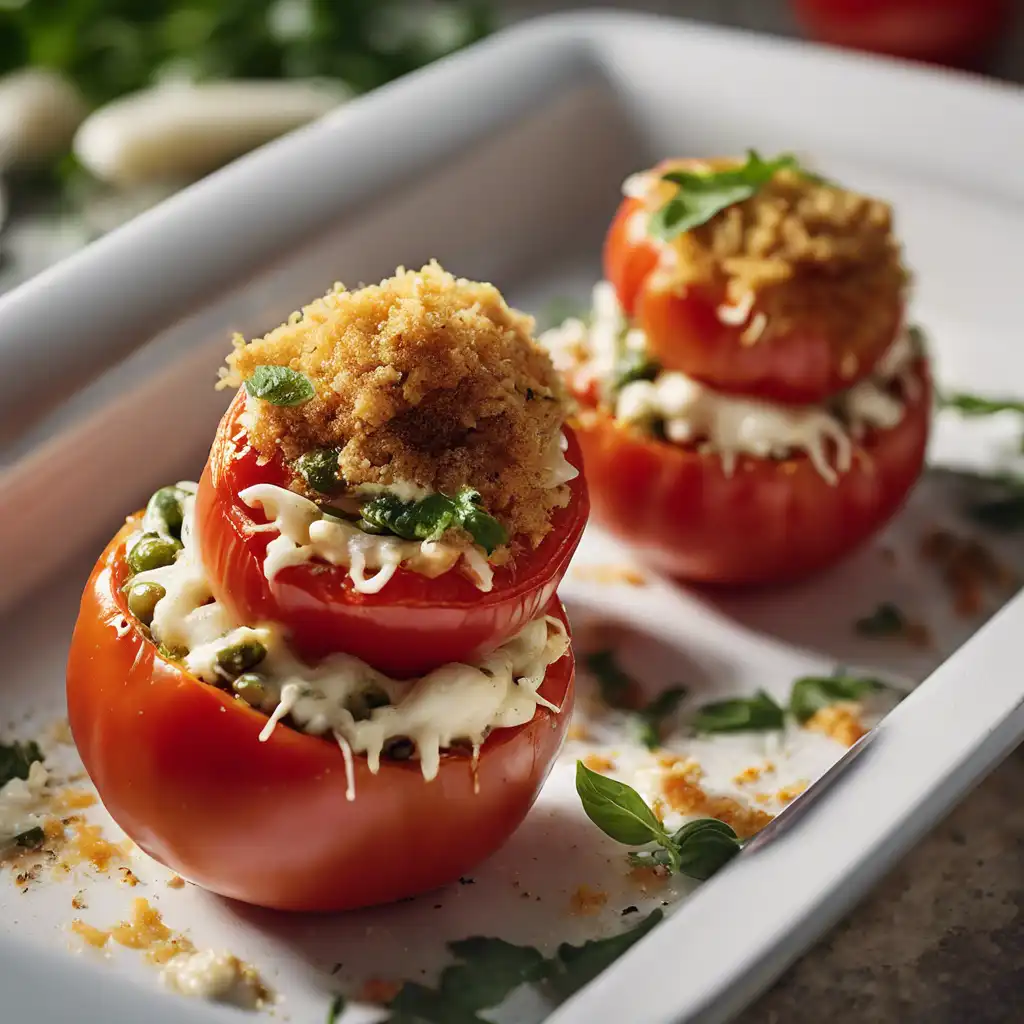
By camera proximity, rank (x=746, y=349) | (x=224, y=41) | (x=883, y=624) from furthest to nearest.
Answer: (x=224, y=41), (x=883, y=624), (x=746, y=349)

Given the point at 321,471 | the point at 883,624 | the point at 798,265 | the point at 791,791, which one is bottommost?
the point at 883,624

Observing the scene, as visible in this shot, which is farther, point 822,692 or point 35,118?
point 35,118

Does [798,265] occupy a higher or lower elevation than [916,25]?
higher

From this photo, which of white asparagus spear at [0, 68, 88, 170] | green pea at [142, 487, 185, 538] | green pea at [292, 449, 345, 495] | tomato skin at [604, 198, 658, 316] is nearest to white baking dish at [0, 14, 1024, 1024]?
green pea at [142, 487, 185, 538]

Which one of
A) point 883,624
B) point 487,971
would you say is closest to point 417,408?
point 487,971

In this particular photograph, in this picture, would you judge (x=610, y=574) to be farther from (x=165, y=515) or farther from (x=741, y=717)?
(x=165, y=515)

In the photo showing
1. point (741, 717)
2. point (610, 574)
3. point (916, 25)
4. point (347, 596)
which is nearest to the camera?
point (347, 596)

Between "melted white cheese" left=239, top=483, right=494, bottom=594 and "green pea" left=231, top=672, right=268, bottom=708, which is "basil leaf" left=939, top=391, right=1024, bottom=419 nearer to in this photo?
"melted white cheese" left=239, top=483, right=494, bottom=594
